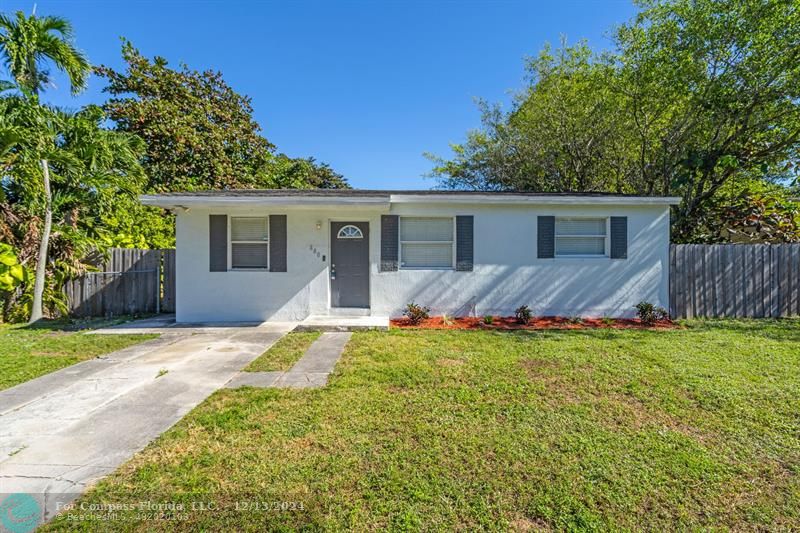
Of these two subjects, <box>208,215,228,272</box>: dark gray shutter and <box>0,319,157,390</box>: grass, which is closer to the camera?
<box>0,319,157,390</box>: grass

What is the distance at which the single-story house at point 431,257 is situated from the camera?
7.80 m

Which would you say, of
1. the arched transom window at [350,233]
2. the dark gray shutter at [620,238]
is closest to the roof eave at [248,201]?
the arched transom window at [350,233]

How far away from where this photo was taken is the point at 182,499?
2.17 metres

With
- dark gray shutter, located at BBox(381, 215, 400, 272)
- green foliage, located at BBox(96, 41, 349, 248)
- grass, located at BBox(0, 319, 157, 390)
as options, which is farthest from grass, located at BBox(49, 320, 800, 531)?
green foliage, located at BBox(96, 41, 349, 248)

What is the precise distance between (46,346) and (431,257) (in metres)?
7.38

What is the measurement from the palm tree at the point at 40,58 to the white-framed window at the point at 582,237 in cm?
1184

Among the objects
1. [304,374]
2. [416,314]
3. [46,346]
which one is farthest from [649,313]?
[46,346]

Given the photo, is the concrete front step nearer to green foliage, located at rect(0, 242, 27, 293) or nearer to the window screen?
the window screen

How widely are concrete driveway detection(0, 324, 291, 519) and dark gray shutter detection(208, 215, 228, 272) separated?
2.35 m

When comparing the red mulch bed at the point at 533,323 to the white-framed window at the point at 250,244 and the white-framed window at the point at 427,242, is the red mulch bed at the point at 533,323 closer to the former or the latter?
the white-framed window at the point at 427,242

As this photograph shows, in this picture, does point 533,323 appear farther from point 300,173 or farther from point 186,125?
point 300,173

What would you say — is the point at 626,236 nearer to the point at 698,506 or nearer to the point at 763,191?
the point at 698,506

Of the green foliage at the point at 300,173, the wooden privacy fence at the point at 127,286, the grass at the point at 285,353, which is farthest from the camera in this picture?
the green foliage at the point at 300,173

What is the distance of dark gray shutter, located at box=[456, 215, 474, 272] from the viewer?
8.04 metres
